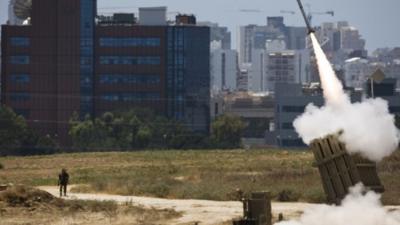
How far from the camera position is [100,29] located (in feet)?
644

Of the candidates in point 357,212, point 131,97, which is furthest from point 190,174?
point 131,97

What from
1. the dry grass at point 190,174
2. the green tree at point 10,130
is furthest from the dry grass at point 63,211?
the green tree at point 10,130

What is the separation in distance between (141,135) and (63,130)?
21678 millimetres

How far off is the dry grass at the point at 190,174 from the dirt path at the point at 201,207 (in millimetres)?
2437

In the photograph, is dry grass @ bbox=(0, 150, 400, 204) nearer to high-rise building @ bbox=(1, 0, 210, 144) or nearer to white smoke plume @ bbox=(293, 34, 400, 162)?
white smoke plume @ bbox=(293, 34, 400, 162)

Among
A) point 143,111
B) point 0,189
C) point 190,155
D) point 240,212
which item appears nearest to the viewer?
point 240,212

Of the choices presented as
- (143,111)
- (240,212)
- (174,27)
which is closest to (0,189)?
(240,212)

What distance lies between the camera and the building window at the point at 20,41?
636 ft

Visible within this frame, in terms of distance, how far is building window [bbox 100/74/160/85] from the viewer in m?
197

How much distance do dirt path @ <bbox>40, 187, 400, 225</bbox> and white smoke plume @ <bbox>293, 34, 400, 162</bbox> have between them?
9144 millimetres

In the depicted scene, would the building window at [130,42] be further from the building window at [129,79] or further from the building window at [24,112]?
the building window at [24,112]

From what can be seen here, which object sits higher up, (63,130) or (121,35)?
(121,35)

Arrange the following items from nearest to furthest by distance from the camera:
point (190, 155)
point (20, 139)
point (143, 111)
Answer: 1. point (190, 155)
2. point (20, 139)
3. point (143, 111)

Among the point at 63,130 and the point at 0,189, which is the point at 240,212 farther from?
the point at 63,130
